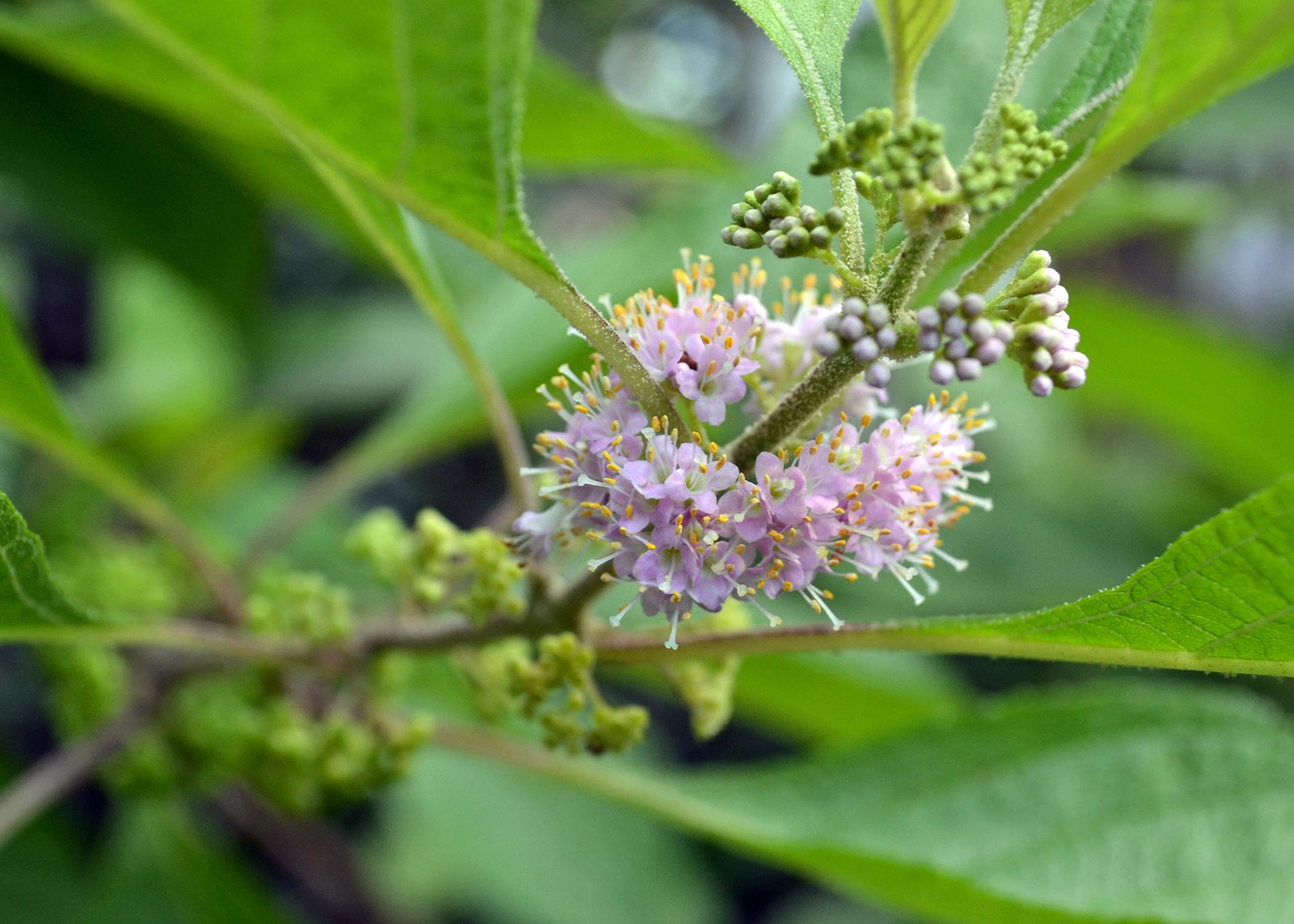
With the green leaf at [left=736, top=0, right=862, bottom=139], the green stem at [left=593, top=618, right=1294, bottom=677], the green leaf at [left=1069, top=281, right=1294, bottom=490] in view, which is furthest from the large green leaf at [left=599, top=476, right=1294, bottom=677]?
the green leaf at [left=1069, top=281, right=1294, bottom=490]

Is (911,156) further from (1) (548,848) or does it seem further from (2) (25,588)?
(1) (548,848)

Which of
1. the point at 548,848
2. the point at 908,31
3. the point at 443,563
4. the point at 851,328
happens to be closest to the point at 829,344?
the point at 851,328

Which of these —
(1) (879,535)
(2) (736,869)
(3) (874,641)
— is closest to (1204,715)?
(3) (874,641)

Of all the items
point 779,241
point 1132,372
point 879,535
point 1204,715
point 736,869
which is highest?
point 1132,372

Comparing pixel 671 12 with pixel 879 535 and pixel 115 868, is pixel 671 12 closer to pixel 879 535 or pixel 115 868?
pixel 115 868

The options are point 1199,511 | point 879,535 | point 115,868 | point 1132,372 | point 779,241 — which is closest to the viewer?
point 779,241
